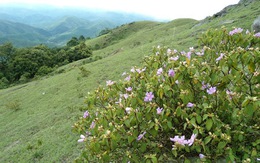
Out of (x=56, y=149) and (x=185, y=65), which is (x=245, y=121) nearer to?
(x=185, y=65)

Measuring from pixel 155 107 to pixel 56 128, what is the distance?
771 cm

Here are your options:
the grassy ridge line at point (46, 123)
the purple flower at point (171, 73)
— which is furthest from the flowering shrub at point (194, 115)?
the grassy ridge line at point (46, 123)

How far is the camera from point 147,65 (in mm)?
3758

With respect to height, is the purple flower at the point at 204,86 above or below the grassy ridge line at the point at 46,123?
above

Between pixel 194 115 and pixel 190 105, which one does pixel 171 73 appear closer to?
pixel 190 105

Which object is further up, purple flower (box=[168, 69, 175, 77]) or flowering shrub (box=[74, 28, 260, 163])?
purple flower (box=[168, 69, 175, 77])

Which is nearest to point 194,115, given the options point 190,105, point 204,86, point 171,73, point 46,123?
point 190,105

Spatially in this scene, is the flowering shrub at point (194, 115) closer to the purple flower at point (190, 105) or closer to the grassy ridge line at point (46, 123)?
the purple flower at point (190, 105)

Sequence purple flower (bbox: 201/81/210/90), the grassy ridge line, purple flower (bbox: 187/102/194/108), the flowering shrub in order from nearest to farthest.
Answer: the flowering shrub
purple flower (bbox: 187/102/194/108)
purple flower (bbox: 201/81/210/90)
the grassy ridge line

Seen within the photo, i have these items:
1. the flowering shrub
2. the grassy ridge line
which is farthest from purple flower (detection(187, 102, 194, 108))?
Answer: the grassy ridge line

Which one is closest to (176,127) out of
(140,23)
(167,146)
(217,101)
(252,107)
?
(167,146)

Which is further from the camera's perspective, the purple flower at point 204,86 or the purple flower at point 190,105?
the purple flower at point 204,86

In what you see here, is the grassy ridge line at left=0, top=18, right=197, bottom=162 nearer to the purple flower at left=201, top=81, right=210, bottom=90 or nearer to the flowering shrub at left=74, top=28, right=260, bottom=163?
the flowering shrub at left=74, top=28, right=260, bottom=163

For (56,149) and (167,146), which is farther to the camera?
(56,149)
